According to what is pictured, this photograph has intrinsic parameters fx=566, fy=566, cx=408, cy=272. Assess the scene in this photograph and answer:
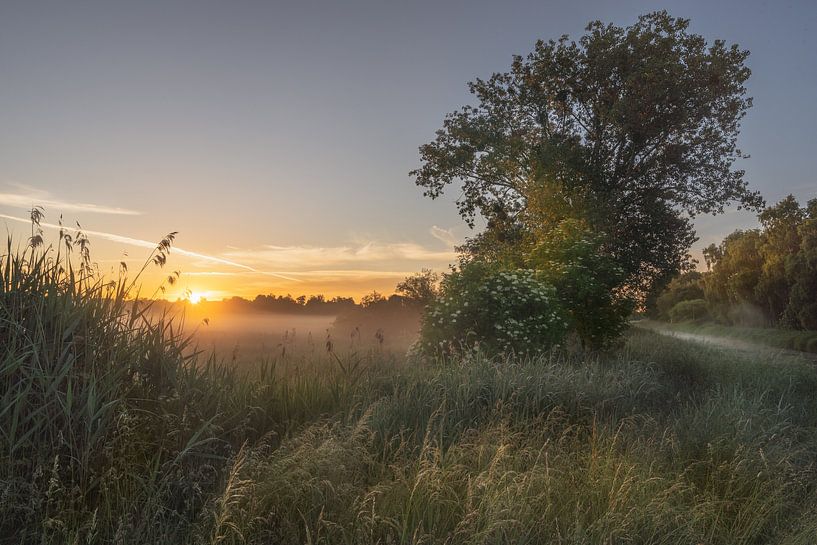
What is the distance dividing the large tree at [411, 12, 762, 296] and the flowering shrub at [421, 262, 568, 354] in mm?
8055

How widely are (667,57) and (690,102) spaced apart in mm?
1899

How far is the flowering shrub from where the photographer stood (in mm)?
12000

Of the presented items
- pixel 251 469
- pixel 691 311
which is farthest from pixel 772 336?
pixel 251 469

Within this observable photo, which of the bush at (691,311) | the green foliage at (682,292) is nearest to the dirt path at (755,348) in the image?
the bush at (691,311)

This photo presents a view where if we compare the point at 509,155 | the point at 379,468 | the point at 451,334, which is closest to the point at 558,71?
the point at 509,155

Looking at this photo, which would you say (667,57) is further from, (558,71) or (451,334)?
(451,334)

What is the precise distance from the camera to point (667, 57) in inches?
824

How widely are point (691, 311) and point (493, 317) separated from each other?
46.0 meters

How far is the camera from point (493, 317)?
1228 cm

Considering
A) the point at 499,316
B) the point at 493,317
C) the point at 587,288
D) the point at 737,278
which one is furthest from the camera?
the point at 737,278

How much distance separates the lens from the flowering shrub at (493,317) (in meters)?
12.0

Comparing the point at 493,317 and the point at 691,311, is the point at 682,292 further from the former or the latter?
the point at 493,317

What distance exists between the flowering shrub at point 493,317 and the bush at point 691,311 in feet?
139

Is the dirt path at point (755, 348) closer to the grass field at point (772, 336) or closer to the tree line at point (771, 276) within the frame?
the grass field at point (772, 336)
